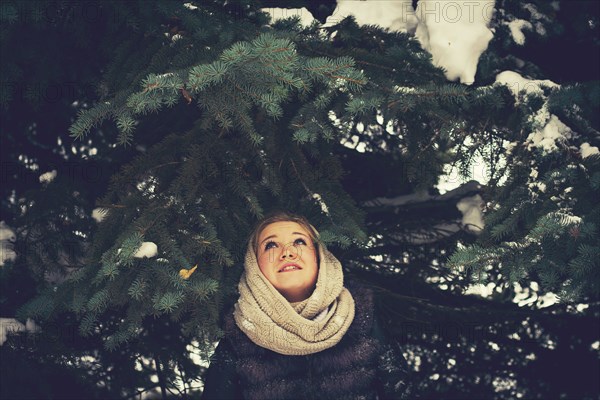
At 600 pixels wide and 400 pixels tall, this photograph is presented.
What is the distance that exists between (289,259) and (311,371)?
0.56 metres

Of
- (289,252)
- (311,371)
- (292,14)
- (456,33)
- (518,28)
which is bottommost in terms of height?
(311,371)

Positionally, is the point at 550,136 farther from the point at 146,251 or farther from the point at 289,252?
the point at 146,251

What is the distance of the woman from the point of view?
171 inches

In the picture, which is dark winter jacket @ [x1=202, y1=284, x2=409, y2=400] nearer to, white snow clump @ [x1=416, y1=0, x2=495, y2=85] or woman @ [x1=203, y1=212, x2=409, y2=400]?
woman @ [x1=203, y1=212, x2=409, y2=400]

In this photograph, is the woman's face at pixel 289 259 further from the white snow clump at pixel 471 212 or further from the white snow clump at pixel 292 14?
the white snow clump at pixel 471 212

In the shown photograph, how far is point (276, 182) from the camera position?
4430 millimetres

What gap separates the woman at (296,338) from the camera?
434 cm

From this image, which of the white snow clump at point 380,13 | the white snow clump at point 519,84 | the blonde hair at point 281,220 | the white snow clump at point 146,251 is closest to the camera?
the white snow clump at point 146,251

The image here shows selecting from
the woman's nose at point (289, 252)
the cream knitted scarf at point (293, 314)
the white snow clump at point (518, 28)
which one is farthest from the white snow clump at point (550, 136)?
the woman's nose at point (289, 252)

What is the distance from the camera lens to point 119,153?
5.31 metres

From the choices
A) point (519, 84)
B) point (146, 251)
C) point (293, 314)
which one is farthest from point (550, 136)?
point (146, 251)

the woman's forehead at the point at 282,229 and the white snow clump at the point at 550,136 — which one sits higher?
the white snow clump at the point at 550,136

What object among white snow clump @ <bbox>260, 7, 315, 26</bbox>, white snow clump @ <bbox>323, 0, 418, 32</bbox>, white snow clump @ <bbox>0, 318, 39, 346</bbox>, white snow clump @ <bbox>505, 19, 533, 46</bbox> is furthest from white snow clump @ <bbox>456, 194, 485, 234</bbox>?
white snow clump @ <bbox>0, 318, 39, 346</bbox>

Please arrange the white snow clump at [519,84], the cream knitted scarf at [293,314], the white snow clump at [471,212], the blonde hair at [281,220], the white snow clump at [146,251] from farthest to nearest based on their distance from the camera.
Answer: the white snow clump at [471,212] < the white snow clump at [519,84] < the blonde hair at [281,220] < the cream knitted scarf at [293,314] < the white snow clump at [146,251]
